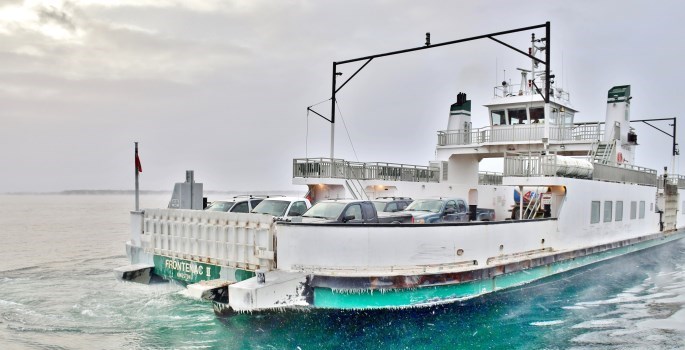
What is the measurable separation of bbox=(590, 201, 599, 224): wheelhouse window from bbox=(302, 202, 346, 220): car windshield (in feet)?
35.0

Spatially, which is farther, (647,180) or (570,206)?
(647,180)

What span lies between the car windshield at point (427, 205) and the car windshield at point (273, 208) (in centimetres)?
435

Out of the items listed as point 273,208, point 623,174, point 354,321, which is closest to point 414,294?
point 354,321

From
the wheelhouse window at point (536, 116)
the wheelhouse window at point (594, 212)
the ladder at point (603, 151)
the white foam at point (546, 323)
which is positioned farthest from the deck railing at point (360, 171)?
the white foam at point (546, 323)

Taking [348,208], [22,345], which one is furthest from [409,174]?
[22,345]

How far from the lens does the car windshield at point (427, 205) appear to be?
651 inches

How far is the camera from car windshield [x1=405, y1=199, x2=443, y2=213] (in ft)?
54.3

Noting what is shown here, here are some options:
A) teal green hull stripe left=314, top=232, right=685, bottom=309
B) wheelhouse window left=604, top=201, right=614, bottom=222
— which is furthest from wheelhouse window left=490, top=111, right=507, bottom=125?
teal green hull stripe left=314, top=232, right=685, bottom=309

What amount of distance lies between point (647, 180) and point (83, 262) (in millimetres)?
26324

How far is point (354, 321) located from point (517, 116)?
55.0 ft

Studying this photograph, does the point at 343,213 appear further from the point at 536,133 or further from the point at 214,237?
the point at 536,133

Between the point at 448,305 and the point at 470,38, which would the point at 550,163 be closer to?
the point at 470,38

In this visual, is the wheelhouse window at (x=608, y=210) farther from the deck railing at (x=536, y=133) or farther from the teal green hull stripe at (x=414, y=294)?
the teal green hull stripe at (x=414, y=294)

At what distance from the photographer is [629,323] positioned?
40.0 feet
